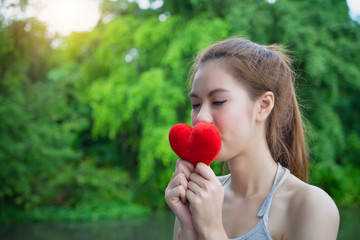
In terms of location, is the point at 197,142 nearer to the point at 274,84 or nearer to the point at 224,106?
the point at 224,106

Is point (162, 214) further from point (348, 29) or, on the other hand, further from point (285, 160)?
point (285, 160)

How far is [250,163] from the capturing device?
1.35 meters

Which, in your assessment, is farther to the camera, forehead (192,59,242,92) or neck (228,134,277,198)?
neck (228,134,277,198)

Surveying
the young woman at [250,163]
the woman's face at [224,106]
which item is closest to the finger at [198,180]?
the young woman at [250,163]

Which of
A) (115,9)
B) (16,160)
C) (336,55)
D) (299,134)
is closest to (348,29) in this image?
(336,55)

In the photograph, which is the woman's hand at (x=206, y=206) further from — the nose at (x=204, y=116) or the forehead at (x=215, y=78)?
the forehead at (x=215, y=78)

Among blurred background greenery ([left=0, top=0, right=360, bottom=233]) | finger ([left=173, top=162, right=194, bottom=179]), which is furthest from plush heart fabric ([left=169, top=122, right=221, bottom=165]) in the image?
blurred background greenery ([left=0, top=0, right=360, bottom=233])

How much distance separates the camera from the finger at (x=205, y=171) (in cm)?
110

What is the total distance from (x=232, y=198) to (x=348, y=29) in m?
7.02

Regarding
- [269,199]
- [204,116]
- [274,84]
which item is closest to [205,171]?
[204,116]

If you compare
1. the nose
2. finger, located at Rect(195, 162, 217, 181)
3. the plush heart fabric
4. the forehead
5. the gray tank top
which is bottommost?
the gray tank top

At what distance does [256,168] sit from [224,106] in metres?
0.31

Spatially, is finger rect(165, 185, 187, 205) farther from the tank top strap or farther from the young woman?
the tank top strap

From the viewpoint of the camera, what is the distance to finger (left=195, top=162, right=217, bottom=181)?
3.60 feet
